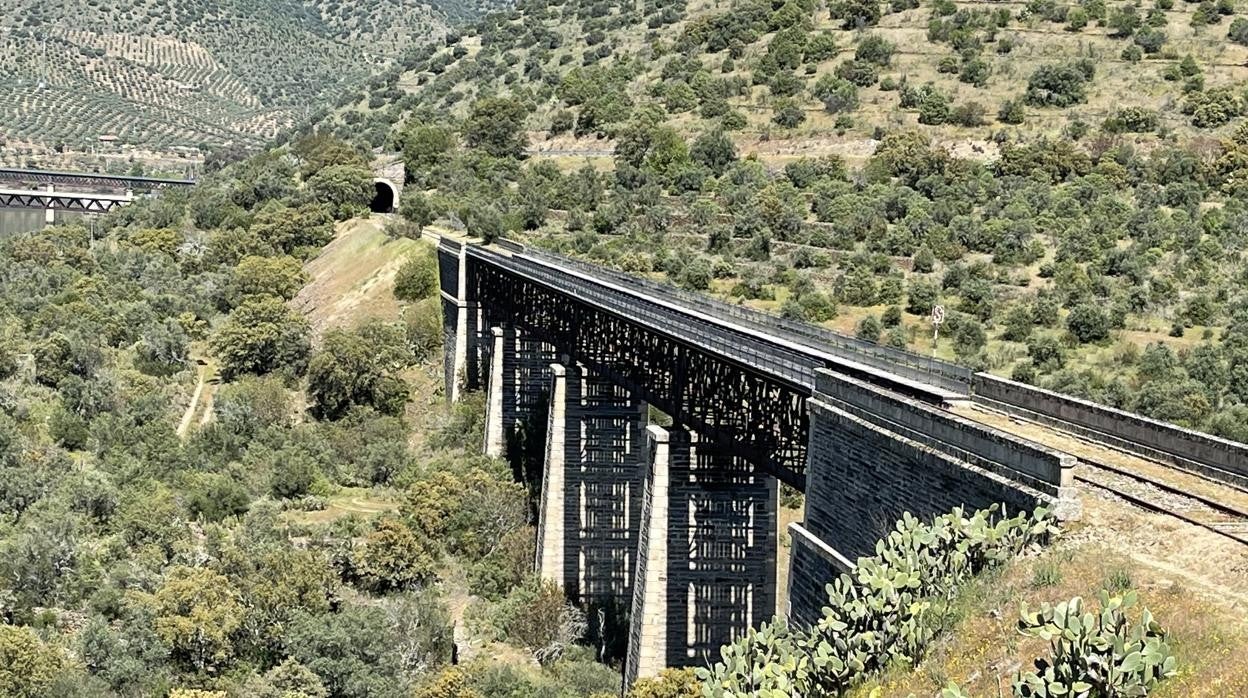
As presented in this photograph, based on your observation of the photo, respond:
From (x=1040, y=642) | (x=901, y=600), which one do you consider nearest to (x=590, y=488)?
(x=901, y=600)

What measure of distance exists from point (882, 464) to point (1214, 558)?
5.70 m

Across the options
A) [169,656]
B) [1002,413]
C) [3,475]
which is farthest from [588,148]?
[1002,413]

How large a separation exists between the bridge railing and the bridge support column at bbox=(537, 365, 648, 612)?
138 inches

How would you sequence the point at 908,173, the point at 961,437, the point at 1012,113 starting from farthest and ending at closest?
the point at 1012,113, the point at 908,173, the point at 961,437

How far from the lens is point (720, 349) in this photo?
87.2 ft

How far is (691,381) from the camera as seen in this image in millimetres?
29812

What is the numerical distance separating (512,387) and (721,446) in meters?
21.3

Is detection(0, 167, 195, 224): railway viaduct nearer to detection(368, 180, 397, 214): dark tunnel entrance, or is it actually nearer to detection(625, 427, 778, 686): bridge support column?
detection(368, 180, 397, 214): dark tunnel entrance

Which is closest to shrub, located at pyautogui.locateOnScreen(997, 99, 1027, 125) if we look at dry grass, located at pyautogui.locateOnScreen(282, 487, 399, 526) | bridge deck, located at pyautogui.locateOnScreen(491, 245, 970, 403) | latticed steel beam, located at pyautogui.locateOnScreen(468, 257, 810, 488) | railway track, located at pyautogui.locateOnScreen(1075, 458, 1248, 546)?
latticed steel beam, located at pyautogui.locateOnScreen(468, 257, 810, 488)

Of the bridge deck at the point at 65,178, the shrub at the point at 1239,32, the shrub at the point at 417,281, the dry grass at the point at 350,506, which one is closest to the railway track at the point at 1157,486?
the dry grass at the point at 350,506

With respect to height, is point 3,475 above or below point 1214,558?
below

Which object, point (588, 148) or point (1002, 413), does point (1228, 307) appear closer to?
point (1002, 413)

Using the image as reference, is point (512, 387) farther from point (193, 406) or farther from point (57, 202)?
point (57, 202)

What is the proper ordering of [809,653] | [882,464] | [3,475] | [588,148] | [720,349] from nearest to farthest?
[809,653]
[882,464]
[720,349]
[3,475]
[588,148]
